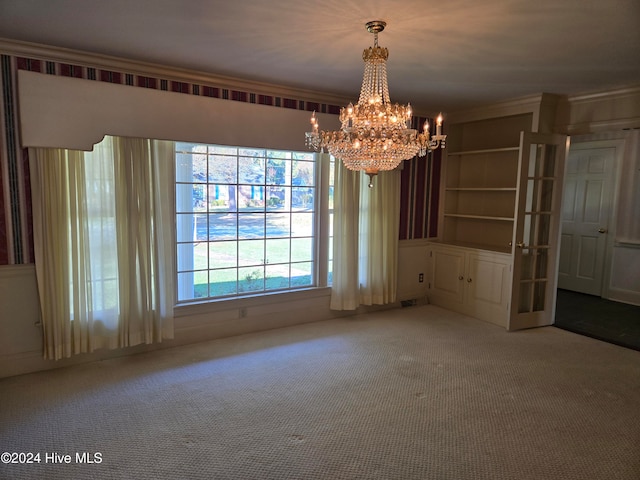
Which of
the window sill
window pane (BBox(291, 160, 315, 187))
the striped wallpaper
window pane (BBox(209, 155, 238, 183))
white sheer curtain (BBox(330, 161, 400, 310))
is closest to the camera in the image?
the striped wallpaper

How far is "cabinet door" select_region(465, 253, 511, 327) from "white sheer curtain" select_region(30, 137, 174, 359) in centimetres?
345

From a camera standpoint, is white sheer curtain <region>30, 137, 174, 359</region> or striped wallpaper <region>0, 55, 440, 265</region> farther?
white sheer curtain <region>30, 137, 174, 359</region>

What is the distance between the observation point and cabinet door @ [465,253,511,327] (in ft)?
15.0

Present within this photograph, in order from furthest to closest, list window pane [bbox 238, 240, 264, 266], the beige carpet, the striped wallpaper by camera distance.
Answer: window pane [bbox 238, 240, 264, 266] < the striped wallpaper < the beige carpet

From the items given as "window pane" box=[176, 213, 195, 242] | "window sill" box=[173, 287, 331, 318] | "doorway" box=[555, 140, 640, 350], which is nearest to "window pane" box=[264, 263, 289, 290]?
"window sill" box=[173, 287, 331, 318]

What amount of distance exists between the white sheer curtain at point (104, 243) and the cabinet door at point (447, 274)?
339 centimetres

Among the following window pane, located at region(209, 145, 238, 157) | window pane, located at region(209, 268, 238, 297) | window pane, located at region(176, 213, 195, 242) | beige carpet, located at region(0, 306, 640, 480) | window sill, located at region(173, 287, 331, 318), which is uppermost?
window pane, located at region(209, 145, 238, 157)

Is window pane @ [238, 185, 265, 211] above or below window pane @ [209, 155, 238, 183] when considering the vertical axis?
below

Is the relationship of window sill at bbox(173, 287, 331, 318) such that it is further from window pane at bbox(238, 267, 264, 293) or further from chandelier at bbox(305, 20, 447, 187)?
chandelier at bbox(305, 20, 447, 187)

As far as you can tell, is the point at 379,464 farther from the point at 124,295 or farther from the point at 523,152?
the point at 523,152

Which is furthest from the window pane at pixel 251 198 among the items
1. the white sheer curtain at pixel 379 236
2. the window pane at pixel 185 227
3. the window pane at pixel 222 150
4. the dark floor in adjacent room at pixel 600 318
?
the dark floor in adjacent room at pixel 600 318

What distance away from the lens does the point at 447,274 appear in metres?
5.32

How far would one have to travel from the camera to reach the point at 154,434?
248 cm

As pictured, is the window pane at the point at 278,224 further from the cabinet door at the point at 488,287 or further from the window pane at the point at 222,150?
the cabinet door at the point at 488,287
